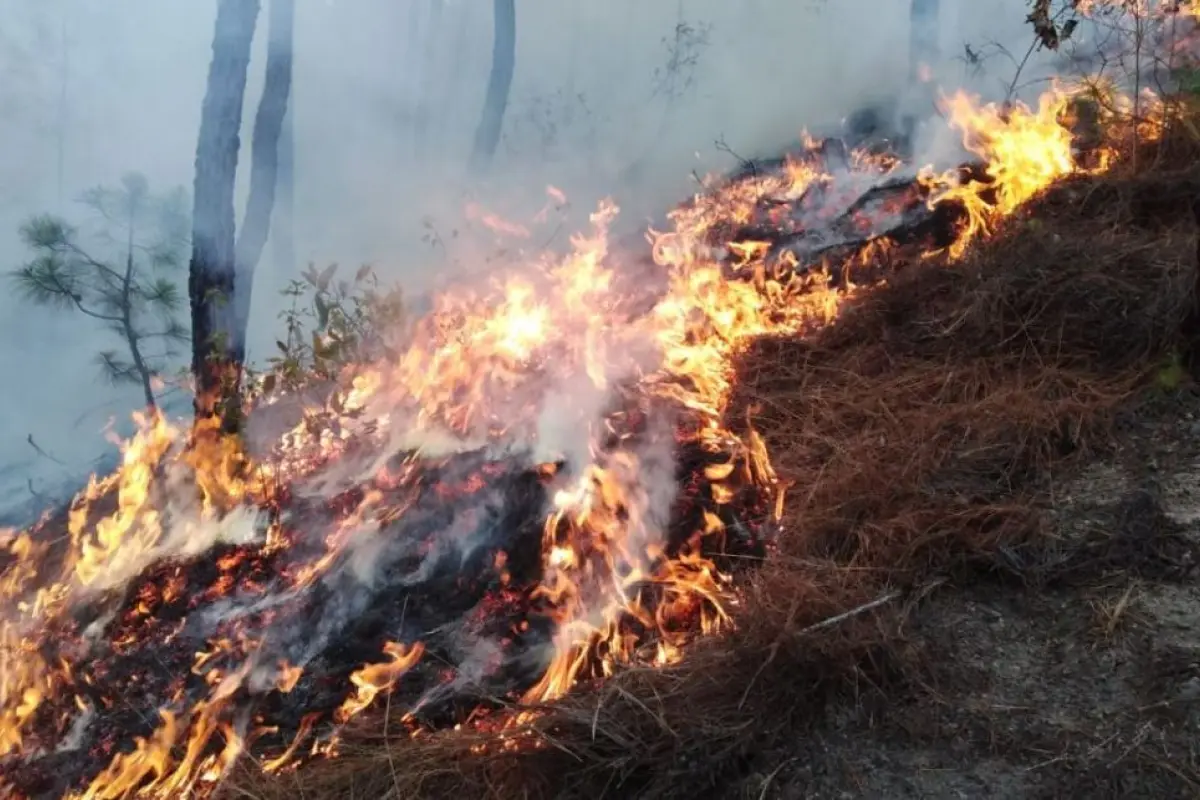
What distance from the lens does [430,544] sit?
300 cm

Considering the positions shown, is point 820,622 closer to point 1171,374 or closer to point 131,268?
point 1171,374

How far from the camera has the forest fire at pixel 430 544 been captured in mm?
2592

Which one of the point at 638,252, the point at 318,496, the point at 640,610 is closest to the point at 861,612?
the point at 640,610

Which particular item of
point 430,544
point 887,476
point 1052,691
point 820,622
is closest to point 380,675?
point 430,544

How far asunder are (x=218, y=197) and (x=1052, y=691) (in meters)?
5.85

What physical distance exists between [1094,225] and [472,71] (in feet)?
18.3

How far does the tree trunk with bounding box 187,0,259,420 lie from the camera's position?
543 cm

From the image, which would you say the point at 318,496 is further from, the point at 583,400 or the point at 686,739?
the point at 686,739

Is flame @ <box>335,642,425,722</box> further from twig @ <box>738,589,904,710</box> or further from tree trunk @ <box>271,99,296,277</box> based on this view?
tree trunk @ <box>271,99,296,277</box>

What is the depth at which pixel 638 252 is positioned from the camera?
19.3 feet

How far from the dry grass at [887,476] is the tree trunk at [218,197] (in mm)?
3600

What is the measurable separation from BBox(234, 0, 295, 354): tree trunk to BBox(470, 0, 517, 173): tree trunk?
176 cm

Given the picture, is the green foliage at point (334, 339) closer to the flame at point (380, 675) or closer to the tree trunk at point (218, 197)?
the tree trunk at point (218, 197)

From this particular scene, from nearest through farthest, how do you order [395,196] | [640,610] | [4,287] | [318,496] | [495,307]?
[640,610] → [318,496] → [495,307] → [4,287] → [395,196]
